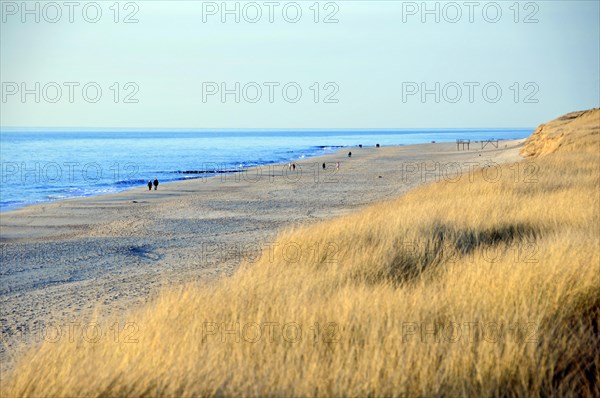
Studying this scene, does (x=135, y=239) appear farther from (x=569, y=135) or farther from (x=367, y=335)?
(x=569, y=135)

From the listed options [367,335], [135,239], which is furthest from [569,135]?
[367,335]

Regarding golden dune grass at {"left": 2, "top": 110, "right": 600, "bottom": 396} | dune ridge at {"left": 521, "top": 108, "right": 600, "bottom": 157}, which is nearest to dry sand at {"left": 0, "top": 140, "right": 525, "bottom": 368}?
golden dune grass at {"left": 2, "top": 110, "right": 600, "bottom": 396}

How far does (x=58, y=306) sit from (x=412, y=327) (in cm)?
666

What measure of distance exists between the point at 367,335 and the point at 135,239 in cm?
1288

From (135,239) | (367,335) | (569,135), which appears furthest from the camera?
(569,135)

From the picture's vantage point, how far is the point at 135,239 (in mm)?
16703

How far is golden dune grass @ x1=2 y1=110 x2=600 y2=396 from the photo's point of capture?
408cm

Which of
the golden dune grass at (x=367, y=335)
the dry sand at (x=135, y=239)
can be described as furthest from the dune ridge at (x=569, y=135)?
the golden dune grass at (x=367, y=335)

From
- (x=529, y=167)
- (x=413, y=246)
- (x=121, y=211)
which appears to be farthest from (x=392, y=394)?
(x=121, y=211)

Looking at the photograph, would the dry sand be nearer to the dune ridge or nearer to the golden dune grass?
the golden dune grass

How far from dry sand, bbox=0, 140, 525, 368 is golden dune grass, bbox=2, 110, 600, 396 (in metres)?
1.64

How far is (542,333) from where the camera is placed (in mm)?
4914

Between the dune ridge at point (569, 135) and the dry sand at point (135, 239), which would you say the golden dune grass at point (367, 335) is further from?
the dune ridge at point (569, 135)

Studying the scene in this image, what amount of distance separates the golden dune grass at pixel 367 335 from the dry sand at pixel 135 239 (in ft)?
5.38
